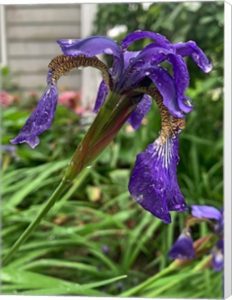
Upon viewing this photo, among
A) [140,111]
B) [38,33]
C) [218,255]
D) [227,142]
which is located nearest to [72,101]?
[38,33]

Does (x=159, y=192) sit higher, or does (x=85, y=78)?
(x=159, y=192)

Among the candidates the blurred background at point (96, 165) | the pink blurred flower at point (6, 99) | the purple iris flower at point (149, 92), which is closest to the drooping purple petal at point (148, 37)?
the purple iris flower at point (149, 92)

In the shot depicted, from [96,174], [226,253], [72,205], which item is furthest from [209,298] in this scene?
[96,174]

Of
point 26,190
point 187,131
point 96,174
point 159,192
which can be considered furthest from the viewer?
point 187,131

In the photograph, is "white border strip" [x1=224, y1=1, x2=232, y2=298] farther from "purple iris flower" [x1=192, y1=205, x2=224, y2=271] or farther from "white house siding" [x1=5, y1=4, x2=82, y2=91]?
"white house siding" [x1=5, y1=4, x2=82, y2=91]

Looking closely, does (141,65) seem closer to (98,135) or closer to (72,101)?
(98,135)

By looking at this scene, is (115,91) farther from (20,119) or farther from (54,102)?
(20,119)
